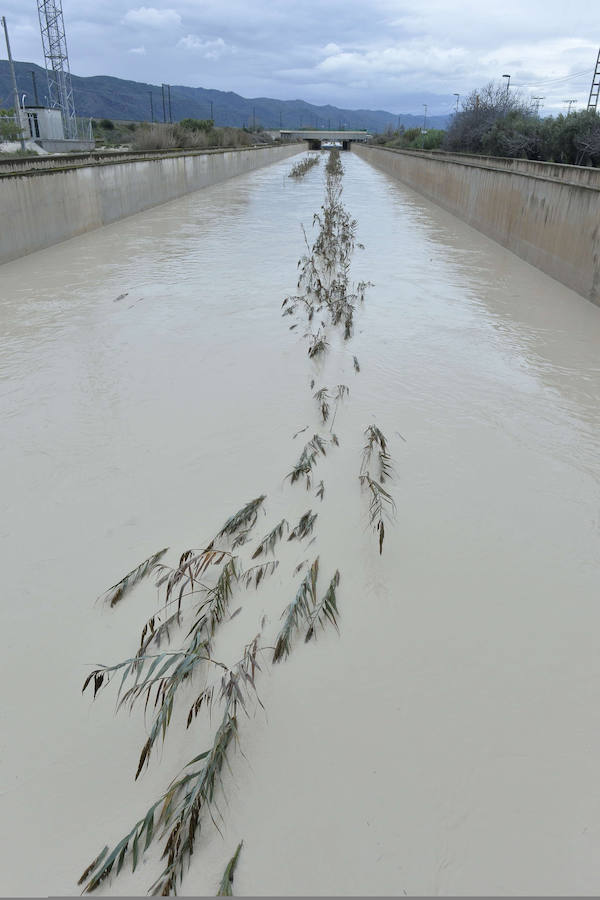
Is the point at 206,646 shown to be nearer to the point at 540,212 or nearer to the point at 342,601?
the point at 342,601

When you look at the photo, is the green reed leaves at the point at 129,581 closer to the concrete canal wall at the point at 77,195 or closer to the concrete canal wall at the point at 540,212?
the concrete canal wall at the point at 540,212

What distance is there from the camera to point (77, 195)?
1223 cm

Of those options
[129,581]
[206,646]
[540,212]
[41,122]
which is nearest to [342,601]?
[206,646]

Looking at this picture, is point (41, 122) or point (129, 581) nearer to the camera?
point (129, 581)

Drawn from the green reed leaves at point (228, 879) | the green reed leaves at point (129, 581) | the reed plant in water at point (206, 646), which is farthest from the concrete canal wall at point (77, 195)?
the green reed leaves at point (228, 879)

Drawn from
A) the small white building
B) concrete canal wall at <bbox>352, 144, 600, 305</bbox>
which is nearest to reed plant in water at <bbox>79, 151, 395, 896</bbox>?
concrete canal wall at <bbox>352, 144, 600, 305</bbox>

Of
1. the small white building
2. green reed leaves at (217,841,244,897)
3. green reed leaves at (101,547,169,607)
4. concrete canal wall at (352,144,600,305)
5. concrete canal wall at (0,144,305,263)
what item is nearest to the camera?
green reed leaves at (217,841,244,897)

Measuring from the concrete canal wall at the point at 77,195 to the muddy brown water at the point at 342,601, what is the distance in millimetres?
4029

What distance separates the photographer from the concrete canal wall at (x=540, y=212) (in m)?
7.94

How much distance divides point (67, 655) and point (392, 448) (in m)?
2.49

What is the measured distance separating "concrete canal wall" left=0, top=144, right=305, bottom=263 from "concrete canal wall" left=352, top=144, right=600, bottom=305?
856 cm

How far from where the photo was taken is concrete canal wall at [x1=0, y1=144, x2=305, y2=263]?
9602 millimetres

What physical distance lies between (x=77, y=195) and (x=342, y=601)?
12217 millimetres

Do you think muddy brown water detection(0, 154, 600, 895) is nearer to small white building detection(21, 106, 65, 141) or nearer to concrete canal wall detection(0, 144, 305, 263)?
concrete canal wall detection(0, 144, 305, 263)
